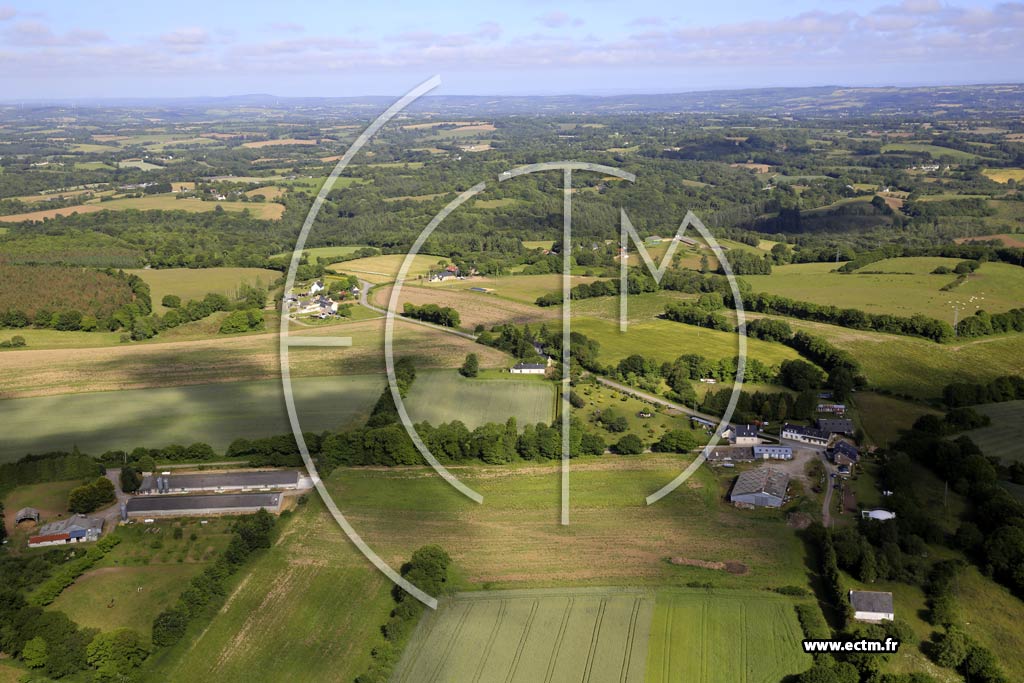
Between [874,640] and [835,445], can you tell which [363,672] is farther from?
[835,445]

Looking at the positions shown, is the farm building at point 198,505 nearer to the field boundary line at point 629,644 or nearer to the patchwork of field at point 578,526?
the patchwork of field at point 578,526

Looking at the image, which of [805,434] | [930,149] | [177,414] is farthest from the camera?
[930,149]

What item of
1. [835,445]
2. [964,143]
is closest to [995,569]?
[835,445]

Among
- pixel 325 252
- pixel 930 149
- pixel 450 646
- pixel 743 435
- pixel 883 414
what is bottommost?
pixel 325 252

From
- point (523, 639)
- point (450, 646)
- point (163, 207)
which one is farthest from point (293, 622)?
point (163, 207)

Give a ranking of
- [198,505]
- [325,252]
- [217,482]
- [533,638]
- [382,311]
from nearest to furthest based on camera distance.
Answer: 1. [533,638]
2. [198,505]
3. [217,482]
4. [382,311]
5. [325,252]

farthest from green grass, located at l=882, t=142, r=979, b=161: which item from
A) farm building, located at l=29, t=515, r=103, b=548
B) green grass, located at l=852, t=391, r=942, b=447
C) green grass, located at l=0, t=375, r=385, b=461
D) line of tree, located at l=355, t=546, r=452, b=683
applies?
farm building, located at l=29, t=515, r=103, b=548

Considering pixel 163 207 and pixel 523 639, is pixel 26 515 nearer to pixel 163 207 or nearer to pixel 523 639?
pixel 523 639
